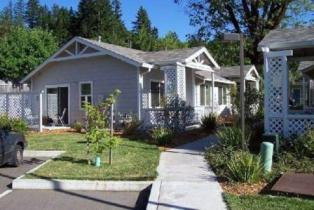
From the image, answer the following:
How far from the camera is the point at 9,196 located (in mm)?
9523

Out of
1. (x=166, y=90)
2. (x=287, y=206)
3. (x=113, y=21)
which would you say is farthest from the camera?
(x=113, y=21)

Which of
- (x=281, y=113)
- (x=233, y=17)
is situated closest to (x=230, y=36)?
(x=281, y=113)

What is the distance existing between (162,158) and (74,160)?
2.45 meters

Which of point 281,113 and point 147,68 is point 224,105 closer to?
point 147,68

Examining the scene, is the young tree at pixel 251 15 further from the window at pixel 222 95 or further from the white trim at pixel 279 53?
the white trim at pixel 279 53

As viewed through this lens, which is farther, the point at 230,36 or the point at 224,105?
the point at 224,105

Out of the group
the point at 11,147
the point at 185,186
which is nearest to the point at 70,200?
the point at 185,186

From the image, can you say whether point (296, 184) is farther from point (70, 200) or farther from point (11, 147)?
point (11, 147)

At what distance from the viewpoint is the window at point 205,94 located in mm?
29706

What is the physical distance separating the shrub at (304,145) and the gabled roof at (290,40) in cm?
293

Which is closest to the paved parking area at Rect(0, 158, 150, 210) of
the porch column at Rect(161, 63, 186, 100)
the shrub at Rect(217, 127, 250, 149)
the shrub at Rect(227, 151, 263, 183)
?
the shrub at Rect(227, 151, 263, 183)

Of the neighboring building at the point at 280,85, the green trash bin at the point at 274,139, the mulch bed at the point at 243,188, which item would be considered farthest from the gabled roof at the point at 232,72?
the mulch bed at the point at 243,188

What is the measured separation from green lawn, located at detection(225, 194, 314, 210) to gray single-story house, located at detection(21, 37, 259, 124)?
1210 centimetres

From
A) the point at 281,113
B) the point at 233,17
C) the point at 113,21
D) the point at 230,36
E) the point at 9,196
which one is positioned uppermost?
the point at 113,21
